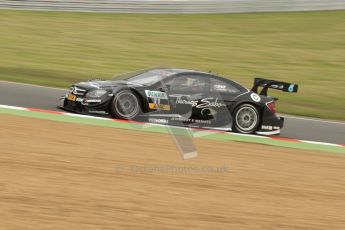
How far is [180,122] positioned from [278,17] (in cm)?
1870

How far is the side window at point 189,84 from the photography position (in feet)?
40.3

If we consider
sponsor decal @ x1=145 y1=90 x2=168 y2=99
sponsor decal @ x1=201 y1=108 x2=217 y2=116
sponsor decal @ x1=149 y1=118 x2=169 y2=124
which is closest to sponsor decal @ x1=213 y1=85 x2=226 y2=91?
sponsor decal @ x1=201 y1=108 x2=217 y2=116

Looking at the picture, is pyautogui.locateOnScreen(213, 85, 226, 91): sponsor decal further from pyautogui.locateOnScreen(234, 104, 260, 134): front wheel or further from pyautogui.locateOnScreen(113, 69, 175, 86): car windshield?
pyautogui.locateOnScreen(113, 69, 175, 86): car windshield

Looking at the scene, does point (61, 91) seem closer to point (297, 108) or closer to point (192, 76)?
point (192, 76)

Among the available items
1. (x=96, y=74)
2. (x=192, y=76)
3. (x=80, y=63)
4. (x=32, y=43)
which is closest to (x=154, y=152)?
(x=192, y=76)

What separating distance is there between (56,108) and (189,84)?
2.82 m

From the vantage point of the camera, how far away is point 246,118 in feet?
→ 41.9

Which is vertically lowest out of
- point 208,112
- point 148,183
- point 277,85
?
point 148,183

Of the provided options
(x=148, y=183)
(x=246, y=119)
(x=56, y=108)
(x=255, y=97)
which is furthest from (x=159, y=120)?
(x=148, y=183)

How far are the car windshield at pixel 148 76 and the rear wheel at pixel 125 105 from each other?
0.44 m

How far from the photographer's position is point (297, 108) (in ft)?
54.5

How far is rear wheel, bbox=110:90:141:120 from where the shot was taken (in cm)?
1184

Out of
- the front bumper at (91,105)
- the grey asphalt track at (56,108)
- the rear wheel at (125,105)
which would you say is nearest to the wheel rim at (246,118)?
the grey asphalt track at (56,108)

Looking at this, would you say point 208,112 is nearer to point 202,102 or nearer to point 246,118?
point 202,102
